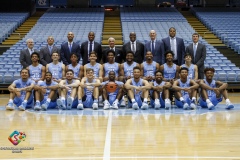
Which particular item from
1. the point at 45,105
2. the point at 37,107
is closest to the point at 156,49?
the point at 45,105

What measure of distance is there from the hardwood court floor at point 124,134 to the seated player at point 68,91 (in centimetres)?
18

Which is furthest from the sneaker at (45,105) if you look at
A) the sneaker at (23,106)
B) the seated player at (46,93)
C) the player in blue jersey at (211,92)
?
the player in blue jersey at (211,92)

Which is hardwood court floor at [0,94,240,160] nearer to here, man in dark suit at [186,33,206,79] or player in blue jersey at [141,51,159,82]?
player in blue jersey at [141,51,159,82]

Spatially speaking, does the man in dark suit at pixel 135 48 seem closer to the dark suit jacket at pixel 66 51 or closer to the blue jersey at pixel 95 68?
the blue jersey at pixel 95 68

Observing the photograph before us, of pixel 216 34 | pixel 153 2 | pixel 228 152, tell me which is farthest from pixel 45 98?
pixel 153 2

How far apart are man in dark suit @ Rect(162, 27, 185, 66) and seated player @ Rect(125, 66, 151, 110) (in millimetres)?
844

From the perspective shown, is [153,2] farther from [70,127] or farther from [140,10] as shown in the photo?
[70,127]

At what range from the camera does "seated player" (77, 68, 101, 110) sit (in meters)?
8.15

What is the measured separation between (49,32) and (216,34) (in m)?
5.67

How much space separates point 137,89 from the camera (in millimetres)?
8133

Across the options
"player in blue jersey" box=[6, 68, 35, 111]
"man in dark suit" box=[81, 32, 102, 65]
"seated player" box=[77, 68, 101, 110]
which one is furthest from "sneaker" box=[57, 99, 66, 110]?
"man in dark suit" box=[81, 32, 102, 65]

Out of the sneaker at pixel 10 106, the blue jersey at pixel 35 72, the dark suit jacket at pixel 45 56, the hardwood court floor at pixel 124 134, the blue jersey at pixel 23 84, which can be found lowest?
the sneaker at pixel 10 106

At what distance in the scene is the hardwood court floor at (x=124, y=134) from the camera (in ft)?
16.0

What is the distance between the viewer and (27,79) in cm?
824
